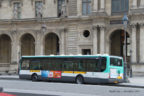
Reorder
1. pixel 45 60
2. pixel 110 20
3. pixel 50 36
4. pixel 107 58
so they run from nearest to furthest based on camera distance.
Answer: pixel 107 58, pixel 45 60, pixel 110 20, pixel 50 36

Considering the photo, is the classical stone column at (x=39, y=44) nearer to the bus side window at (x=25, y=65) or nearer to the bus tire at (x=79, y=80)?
the bus side window at (x=25, y=65)

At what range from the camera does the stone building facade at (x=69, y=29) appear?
4253 centimetres

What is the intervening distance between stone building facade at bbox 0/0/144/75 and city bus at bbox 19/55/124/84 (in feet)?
21.9

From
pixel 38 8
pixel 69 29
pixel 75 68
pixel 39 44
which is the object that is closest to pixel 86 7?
pixel 69 29

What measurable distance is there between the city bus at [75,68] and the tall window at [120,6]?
15260mm

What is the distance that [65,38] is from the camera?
4778 centimetres

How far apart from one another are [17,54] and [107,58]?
24.0 meters

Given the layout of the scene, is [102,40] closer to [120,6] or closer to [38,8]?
[120,6]

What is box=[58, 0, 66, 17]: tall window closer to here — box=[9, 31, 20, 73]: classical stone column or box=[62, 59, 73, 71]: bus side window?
box=[9, 31, 20, 73]: classical stone column

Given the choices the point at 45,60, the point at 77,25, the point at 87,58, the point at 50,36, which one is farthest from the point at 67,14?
the point at 87,58

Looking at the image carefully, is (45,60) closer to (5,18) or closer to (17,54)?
(17,54)

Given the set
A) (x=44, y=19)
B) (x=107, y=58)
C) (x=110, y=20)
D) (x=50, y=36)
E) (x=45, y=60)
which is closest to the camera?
(x=107, y=58)

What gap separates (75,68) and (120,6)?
1659cm

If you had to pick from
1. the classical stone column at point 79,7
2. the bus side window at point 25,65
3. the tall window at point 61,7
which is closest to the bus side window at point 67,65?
the bus side window at point 25,65
